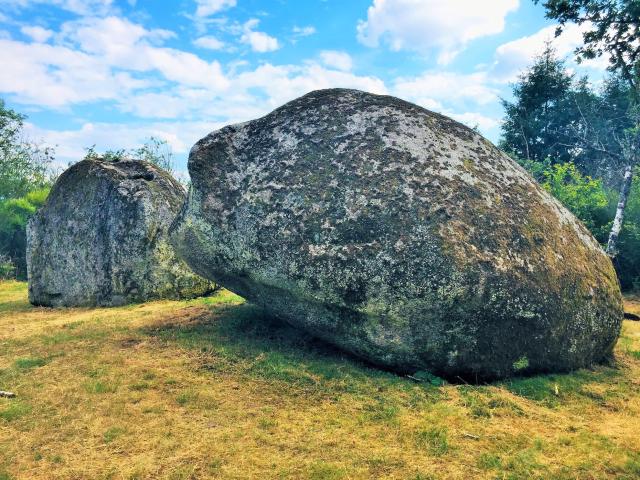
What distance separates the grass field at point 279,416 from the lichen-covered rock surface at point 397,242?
0.44 m

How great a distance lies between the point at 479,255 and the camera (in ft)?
18.0

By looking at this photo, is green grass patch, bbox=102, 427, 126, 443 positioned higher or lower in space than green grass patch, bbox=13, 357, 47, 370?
lower

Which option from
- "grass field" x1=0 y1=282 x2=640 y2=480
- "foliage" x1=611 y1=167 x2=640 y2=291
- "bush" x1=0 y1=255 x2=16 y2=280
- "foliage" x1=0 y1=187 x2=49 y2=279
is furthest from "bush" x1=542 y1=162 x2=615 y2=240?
"foliage" x1=0 y1=187 x2=49 y2=279

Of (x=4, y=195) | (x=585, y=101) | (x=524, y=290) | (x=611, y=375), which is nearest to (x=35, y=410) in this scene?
(x=524, y=290)

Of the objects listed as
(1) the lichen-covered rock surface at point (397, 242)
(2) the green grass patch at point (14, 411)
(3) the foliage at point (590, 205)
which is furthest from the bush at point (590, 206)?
(2) the green grass patch at point (14, 411)

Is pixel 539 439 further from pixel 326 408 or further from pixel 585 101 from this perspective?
pixel 585 101

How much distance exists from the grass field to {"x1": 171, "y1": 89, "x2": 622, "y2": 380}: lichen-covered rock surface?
445 mm

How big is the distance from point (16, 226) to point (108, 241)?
13.4m

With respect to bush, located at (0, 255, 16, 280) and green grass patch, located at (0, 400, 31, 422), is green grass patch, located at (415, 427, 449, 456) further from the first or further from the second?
bush, located at (0, 255, 16, 280)

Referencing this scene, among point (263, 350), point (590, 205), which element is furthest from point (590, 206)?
point (263, 350)

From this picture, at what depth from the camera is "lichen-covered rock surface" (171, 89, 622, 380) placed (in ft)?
17.8

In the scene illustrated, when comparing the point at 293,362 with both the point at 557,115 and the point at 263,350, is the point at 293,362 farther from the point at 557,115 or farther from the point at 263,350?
the point at 557,115

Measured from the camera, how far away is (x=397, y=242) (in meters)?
5.51

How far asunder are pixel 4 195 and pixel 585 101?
36.1m
